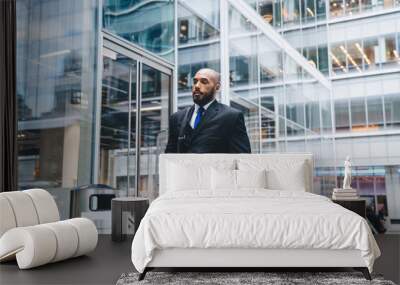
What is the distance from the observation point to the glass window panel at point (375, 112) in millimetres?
5480

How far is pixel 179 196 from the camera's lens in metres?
3.92

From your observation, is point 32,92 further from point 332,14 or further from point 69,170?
point 332,14

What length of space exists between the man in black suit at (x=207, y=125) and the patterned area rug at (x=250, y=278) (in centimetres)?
240

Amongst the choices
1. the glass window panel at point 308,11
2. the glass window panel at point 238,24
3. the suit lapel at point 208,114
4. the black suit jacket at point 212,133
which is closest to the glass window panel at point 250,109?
the black suit jacket at point 212,133

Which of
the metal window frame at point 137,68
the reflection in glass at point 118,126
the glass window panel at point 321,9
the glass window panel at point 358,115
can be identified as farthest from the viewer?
the glass window panel at point 321,9

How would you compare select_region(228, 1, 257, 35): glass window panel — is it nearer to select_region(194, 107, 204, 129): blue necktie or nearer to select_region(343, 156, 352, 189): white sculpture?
select_region(194, 107, 204, 129): blue necktie

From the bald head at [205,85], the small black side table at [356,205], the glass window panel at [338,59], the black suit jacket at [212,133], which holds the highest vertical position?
the glass window panel at [338,59]

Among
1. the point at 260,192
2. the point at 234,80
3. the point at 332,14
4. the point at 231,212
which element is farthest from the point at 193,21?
the point at 231,212

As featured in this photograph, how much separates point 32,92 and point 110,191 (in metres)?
1.57

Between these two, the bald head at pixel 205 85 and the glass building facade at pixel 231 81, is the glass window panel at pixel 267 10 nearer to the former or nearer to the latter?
the glass building facade at pixel 231 81

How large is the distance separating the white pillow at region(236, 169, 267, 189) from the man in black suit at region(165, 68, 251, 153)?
2.72 feet

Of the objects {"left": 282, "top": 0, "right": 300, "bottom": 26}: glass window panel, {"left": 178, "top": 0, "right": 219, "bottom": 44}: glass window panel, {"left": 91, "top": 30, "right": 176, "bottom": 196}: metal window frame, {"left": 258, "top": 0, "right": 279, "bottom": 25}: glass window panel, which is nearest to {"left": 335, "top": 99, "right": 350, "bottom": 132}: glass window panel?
{"left": 282, "top": 0, "right": 300, "bottom": 26}: glass window panel

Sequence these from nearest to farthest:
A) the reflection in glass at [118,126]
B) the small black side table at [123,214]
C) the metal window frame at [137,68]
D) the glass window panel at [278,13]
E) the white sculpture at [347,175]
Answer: the small black side table at [123,214] → the white sculpture at [347,175] → the metal window frame at [137,68] → the reflection in glass at [118,126] → the glass window panel at [278,13]

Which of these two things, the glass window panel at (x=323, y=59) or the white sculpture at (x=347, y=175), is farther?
the glass window panel at (x=323, y=59)
